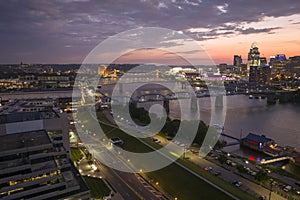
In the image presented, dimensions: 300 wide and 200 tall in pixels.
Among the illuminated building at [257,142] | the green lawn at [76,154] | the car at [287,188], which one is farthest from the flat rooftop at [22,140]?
the illuminated building at [257,142]

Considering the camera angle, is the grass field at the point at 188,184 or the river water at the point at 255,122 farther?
the river water at the point at 255,122

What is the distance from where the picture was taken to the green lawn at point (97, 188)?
5256 millimetres

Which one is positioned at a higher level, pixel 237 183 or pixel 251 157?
pixel 237 183

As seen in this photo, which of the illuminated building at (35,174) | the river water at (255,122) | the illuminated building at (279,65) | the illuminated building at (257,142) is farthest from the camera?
the illuminated building at (279,65)

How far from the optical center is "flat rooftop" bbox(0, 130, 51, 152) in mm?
4293

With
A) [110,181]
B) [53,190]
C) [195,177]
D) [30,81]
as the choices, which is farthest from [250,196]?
[30,81]

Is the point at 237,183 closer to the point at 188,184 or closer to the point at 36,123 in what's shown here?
the point at 188,184

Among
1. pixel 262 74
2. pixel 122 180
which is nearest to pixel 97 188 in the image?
pixel 122 180

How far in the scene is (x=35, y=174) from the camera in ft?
12.5

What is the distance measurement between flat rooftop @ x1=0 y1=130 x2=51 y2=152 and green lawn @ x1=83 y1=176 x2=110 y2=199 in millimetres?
1702

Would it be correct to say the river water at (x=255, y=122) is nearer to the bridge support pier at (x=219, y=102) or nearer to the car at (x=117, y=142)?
the bridge support pier at (x=219, y=102)

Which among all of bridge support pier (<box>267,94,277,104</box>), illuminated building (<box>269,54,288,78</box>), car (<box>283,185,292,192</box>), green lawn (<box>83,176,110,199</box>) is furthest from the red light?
illuminated building (<box>269,54,288,78</box>)

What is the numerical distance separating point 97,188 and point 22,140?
207cm

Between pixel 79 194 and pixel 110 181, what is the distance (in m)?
2.03
